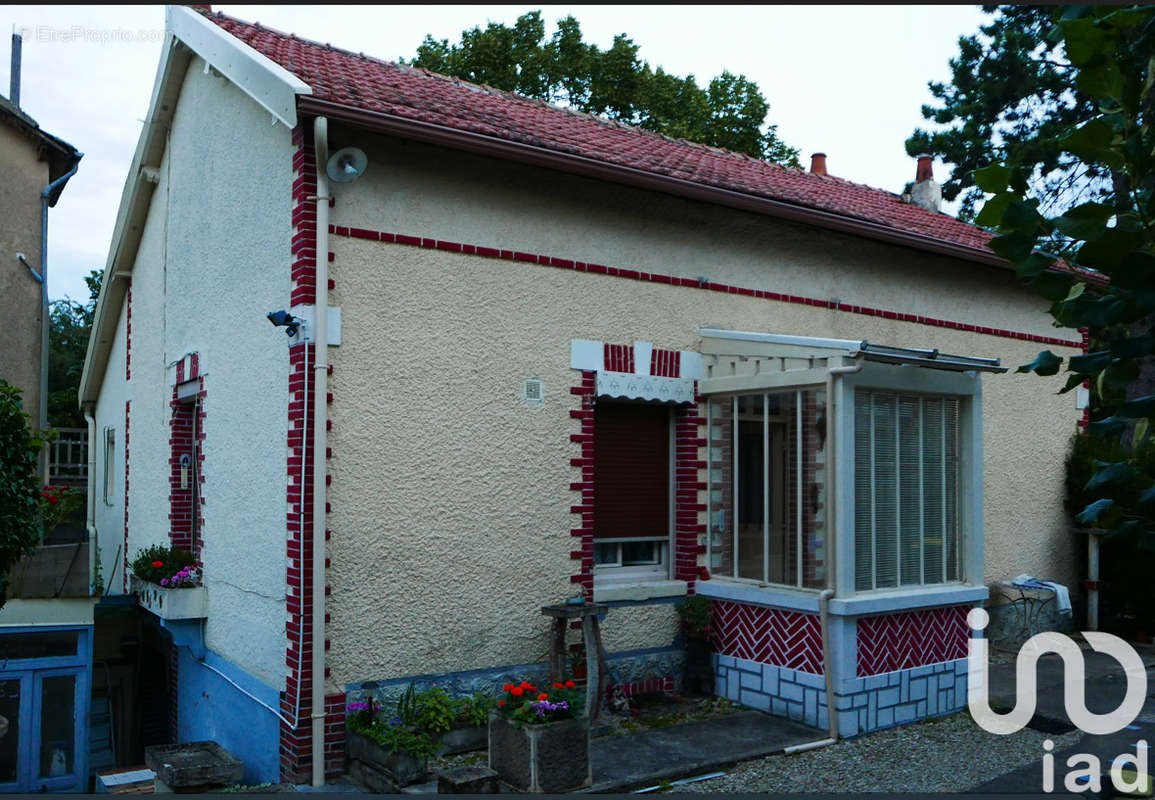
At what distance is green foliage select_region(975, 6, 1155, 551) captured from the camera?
2.06m

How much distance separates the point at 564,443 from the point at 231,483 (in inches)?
107

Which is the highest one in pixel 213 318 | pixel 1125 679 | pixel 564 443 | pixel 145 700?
pixel 213 318

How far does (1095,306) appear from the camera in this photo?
2.19 m

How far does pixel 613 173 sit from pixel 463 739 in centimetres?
436

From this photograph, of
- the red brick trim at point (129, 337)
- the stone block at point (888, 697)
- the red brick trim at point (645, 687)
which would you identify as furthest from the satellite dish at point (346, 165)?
the red brick trim at point (129, 337)

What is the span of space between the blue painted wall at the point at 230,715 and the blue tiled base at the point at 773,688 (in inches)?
142

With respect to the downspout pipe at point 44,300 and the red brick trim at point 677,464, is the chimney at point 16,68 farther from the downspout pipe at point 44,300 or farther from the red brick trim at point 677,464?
the red brick trim at point 677,464

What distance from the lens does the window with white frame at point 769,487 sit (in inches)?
295

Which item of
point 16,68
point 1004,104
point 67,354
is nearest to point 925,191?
point 1004,104

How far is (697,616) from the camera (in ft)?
26.3

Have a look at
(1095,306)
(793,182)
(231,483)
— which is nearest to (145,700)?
(231,483)

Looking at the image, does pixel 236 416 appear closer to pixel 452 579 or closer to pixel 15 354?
pixel 452 579

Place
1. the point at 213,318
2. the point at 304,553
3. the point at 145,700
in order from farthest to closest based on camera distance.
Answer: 1. the point at 145,700
2. the point at 213,318
3. the point at 304,553

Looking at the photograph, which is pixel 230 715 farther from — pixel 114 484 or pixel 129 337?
pixel 114 484
